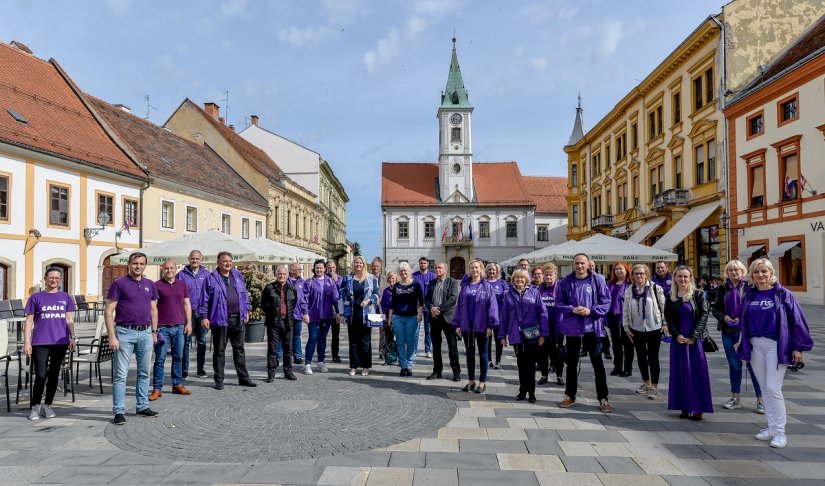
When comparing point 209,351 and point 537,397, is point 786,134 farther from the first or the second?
point 209,351

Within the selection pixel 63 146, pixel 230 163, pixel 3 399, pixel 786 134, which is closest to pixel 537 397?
pixel 3 399

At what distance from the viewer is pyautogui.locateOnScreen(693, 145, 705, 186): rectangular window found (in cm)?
2634

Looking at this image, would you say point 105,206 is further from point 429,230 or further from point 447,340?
point 429,230

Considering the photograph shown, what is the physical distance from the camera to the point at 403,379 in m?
8.52

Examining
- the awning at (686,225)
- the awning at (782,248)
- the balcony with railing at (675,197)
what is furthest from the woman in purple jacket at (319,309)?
the balcony with railing at (675,197)

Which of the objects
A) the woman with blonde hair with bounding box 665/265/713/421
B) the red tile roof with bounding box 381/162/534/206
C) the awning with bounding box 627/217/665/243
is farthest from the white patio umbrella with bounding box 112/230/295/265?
the red tile roof with bounding box 381/162/534/206

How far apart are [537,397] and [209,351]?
7.35 meters

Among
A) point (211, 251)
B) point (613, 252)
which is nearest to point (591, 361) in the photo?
point (613, 252)

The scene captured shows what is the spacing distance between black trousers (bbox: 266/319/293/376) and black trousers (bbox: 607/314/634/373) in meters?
5.06

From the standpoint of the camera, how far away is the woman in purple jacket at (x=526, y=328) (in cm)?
697

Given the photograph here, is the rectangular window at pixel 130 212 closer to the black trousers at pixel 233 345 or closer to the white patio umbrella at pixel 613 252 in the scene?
the black trousers at pixel 233 345

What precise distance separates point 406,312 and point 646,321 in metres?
Answer: 3.53

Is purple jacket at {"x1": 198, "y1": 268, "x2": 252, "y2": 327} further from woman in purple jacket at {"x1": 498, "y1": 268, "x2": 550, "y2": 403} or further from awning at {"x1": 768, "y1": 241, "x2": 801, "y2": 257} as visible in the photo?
awning at {"x1": 768, "y1": 241, "x2": 801, "y2": 257}

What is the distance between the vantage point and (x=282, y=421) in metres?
6.07
